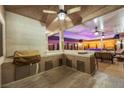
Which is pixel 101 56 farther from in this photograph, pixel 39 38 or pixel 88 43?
pixel 88 43

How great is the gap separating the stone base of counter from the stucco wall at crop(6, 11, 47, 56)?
843mm

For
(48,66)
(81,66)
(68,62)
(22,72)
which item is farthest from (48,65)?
(81,66)

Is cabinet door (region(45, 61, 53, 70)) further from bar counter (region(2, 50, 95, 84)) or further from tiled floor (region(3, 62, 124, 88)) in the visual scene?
tiled floor (region(3, 62, 124, 88))

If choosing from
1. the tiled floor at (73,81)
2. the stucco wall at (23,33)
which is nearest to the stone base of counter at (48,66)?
the tiled floor at (73,81)

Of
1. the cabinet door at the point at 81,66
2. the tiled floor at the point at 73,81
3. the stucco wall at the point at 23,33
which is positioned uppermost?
the stucco wall at the point at 23,33

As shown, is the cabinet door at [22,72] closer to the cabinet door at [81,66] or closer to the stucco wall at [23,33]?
the stucco wall at [23,33]

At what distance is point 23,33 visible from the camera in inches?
154

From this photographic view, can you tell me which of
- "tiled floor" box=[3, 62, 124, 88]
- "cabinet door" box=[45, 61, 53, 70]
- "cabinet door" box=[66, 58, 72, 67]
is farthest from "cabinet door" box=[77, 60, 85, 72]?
"cabinet door" box=[45, 61, 53, 70]

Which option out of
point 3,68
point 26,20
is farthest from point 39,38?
point 3,68

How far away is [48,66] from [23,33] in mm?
1880

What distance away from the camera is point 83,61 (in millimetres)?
3883

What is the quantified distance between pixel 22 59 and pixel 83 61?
2440 millimetres

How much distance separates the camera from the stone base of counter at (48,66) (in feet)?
9.14

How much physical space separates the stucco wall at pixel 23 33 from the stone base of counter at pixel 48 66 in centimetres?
84
